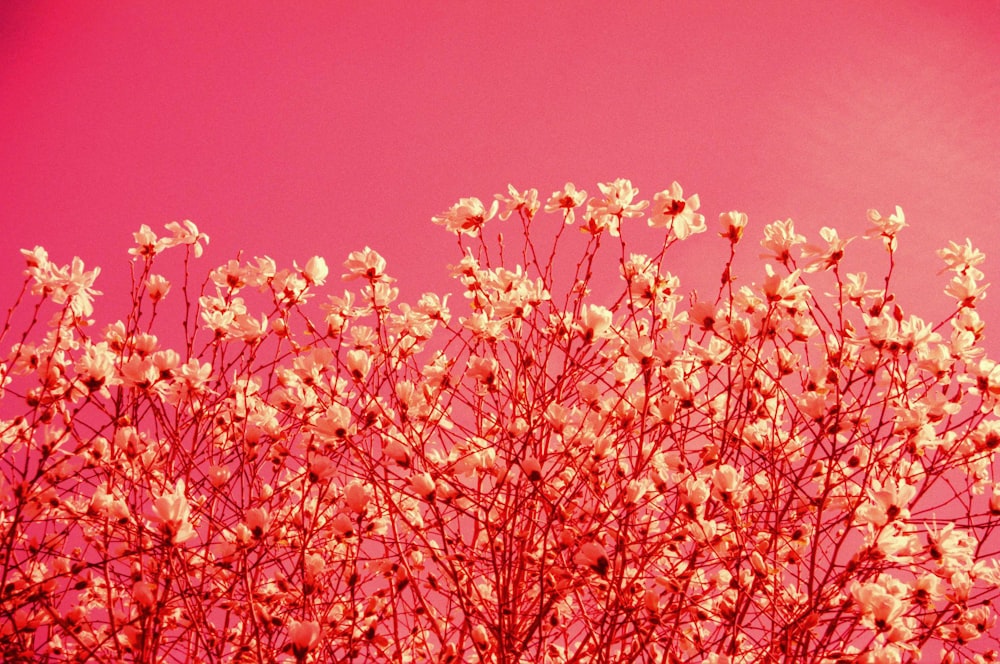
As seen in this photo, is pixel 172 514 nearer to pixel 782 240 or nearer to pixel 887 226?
pixel 782 240

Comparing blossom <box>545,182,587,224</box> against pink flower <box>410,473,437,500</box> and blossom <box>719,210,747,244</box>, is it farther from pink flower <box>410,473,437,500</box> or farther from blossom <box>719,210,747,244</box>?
pink flower <box>410,473,437,500</box>

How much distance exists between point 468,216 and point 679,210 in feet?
1.40

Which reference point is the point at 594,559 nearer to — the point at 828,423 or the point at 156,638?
the point at 828,423

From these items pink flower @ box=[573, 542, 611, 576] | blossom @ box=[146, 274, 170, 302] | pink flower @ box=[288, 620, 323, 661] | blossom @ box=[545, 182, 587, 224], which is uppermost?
blossom @ box=[545, 182, 587, 224]

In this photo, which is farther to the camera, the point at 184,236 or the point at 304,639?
→ the point at 184,236

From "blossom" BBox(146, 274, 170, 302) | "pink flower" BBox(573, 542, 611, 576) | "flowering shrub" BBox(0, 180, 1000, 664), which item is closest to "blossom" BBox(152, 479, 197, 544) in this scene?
"flowering shrub" BBox(0, 180, 1000, 664)

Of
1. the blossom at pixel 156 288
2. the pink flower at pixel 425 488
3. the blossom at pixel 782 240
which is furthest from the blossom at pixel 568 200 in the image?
the blossom at pixel 156 288

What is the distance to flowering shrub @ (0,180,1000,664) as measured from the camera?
110cm

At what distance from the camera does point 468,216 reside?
58.1 inches

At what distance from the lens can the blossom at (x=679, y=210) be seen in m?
1.29

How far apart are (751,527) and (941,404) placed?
381mm

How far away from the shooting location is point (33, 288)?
4.57 ft

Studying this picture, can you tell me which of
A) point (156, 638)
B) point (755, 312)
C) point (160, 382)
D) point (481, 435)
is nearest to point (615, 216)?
point (755, 312)

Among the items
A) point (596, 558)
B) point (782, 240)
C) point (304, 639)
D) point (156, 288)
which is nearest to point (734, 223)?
point (782, 240)
